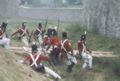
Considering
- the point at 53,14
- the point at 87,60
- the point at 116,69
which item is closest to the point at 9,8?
the point at 53,14

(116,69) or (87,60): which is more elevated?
(87,60)

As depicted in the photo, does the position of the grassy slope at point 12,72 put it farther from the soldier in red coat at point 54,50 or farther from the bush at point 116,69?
the bush at point 116,69

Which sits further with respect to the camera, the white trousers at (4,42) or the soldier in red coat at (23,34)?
the soldier in red coat at (23,34)

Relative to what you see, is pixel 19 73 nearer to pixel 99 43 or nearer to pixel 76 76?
pixel 76 76

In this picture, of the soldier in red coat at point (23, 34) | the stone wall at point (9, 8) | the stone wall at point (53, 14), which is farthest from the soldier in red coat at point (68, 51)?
the stone wall at point (9, 8)

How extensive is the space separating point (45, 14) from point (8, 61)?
37926 millimetres

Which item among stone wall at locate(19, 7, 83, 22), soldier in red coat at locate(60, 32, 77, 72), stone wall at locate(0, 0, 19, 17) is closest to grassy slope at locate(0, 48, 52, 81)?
soldier in red coat at locate(60, 32, 77, 72)

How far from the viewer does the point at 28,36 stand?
26.2m

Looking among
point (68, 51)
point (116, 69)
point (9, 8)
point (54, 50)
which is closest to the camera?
point (68, 51)

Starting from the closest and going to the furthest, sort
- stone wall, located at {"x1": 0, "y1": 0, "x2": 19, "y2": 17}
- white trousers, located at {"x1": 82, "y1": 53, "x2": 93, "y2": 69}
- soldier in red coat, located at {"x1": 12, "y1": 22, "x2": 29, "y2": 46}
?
1. white trousers, located at {"x1": 82, "y1": 53, "x2": 93, "y2": 69}
2. soldier in red coat, located at {"x1": 12, "y1": 22, "x2": 29, "y2": 46}
3. stone wall, located at {"x1": 0, "y1": 0, "x2": 19, "y2": 17}

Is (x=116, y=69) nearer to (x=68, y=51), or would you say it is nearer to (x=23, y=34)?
(x=68, y=51)

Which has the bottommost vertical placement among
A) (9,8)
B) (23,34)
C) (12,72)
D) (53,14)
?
(53,14)

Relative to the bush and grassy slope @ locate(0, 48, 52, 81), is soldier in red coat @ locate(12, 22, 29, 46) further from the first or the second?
grassy slope @ locate(0, 48, 52, 81)

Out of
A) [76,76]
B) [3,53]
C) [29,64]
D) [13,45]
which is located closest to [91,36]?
[13,45]
